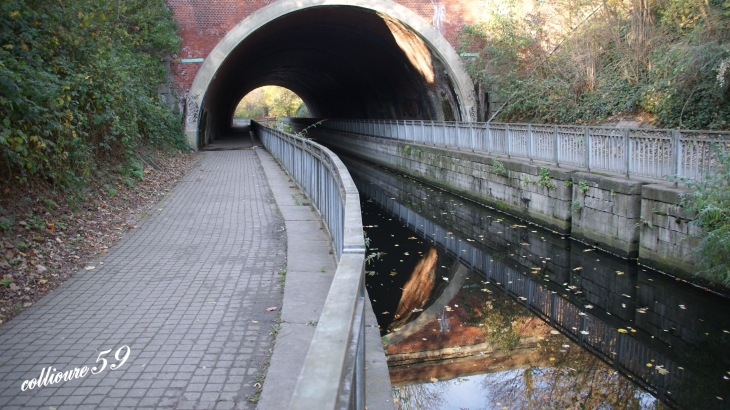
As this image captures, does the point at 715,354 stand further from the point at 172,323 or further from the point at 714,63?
the point at 714,63

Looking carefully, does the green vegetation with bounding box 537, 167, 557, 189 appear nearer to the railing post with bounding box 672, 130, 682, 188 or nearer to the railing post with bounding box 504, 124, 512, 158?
the railing post with bounding box 504, 124, 512, 158

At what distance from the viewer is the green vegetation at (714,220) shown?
710 centimetres

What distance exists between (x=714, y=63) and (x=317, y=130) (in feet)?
126

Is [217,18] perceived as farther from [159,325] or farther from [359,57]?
[159,325]

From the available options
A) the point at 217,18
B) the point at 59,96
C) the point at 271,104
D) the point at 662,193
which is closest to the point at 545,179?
the point at 662,193

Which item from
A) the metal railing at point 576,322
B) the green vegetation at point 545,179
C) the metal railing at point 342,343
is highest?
the metal railing at point 342,343

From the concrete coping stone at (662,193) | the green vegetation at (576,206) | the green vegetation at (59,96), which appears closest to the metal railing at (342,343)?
the green vegetation at (59,96)

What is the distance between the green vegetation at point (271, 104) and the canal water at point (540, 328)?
60.6 metres

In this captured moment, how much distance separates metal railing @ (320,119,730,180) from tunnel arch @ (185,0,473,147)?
548 cm

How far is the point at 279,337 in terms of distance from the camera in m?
4.28

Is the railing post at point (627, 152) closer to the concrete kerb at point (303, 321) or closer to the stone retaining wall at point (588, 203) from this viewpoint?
the stone retaining wall at point (588, 203)

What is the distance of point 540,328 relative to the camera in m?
7.13

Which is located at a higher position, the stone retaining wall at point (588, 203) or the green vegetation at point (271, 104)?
the green vegetation at point (271, 104)

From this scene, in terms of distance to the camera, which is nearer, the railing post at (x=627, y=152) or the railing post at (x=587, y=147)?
the railing post at (x=627, y=152)
